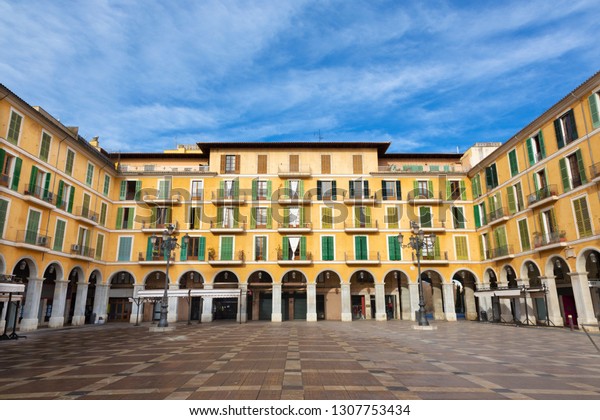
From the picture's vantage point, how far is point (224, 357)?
36.1 feet

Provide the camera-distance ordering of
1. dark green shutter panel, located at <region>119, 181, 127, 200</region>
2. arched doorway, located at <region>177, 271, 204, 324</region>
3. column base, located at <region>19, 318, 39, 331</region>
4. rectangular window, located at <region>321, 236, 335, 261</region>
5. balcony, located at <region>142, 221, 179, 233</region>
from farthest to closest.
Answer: dark green shutter panel, located at <region>119, 181, 127, 200</region>, arched doorway, located at <region>177, 271, 204, 324</region>, balcony, located at <region>142, 221, 179, 233</region>, rectangular window, located at <region>321, 236, 335, 261</region>, column base, located at <region>19, 318, 39, 331</region>

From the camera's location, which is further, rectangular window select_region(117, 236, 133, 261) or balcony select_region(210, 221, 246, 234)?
rectangular window select_region(117, 236, 133, 261)

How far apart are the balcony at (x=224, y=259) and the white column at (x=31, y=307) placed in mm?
13012

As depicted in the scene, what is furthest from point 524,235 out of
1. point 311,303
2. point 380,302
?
point 311,303

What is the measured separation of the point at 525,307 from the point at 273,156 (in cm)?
2479

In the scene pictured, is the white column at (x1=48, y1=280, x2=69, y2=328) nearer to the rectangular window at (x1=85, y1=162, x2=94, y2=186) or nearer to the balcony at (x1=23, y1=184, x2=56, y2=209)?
the balcony at (x1=23, y1=184, x2=56, y2=209)

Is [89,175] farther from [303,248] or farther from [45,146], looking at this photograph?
[303,248]

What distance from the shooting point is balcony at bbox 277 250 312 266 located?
112ft

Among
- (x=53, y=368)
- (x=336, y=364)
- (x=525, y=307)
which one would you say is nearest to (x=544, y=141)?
(x=525, y=307)

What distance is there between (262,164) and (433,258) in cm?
1853

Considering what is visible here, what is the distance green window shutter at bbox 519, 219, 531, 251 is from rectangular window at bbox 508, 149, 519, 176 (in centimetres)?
401

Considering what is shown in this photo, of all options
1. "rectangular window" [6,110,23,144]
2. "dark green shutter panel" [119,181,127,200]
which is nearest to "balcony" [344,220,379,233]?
"dark green shutter panel" [119,181,127,200]

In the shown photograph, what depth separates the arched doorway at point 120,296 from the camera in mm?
36281
